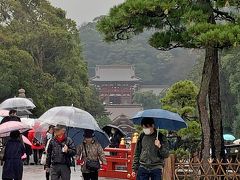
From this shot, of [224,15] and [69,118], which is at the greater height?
[224,15]

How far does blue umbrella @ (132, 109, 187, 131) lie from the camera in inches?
345

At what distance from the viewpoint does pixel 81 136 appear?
31.1 ft

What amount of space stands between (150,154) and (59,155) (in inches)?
50.8

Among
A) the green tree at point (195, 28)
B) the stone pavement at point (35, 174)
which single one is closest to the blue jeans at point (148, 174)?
the green tree at point (195, 28)

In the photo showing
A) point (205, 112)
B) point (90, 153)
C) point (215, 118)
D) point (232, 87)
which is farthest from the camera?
point (232, 87)

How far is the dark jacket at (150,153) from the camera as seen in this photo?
7879 mm

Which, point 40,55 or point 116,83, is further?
point 116,83

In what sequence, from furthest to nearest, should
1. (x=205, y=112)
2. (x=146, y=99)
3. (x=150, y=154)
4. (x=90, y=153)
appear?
(x=146, y=99)
(x=205, y=112)
(x=90, y=153)
(x=150, y=154)

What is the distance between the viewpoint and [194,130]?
1320 centimetres

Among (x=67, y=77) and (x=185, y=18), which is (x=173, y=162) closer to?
(x=185, y=18)

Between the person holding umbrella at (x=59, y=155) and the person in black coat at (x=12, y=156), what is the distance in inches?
53.5

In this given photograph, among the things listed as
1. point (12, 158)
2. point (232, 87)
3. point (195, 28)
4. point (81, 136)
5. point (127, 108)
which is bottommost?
point (12, 158)

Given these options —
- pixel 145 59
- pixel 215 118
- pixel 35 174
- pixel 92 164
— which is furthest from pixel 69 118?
pixel 145 59

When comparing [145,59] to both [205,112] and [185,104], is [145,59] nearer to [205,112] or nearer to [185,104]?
[185,104]
